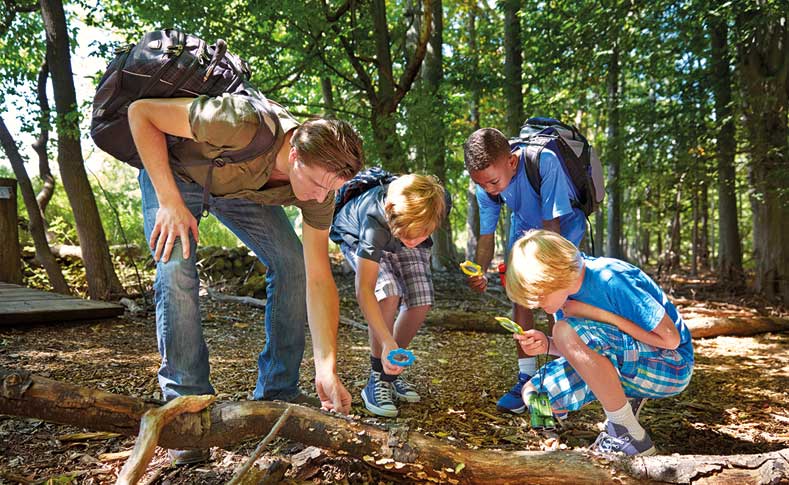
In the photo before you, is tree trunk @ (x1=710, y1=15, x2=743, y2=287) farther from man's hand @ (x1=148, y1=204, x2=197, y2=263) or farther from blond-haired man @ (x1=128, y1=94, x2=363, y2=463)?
man's hand @ (x1=148, y1=204, x2=197, y2=263)

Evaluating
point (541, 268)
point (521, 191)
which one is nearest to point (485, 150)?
point (521, 191)

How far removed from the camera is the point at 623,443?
2.16 meters

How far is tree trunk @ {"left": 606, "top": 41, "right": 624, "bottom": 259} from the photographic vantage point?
26.2 feet

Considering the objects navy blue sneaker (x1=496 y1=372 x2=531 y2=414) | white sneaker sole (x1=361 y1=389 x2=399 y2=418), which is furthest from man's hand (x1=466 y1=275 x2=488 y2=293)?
white sneaker sole (x1=361 y1=389 x2=399 y2=418)

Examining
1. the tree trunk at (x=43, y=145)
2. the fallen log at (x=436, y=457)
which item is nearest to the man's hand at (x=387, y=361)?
the fallen log at (x=436, y=457)

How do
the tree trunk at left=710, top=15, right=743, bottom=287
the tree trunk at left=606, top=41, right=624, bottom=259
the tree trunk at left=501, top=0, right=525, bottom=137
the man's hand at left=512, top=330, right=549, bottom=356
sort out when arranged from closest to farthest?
the man's hand at left=512, top=330, right=549, bottom=356, the tree trunk at left=710, top=15, right=743, bottom=287, the tree trunk at left=606, top=41, right=624, bottom=259, the tree trunk at left=501, top=0, right=525, bottom=137

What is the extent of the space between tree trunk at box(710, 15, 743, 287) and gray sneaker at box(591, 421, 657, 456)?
5.48 meters

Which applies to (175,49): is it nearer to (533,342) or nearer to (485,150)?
(485,150)

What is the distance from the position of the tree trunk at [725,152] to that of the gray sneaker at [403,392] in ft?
18.1

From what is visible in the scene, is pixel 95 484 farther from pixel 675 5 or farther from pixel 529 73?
pixel 529 73

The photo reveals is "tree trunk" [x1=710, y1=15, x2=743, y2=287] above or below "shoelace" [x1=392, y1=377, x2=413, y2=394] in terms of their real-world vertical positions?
above

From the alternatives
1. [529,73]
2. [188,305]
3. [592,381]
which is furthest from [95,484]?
[529,73]

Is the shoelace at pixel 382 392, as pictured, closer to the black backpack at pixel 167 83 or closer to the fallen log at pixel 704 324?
the black backpack at pixel 167 83

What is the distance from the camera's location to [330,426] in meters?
1.85
